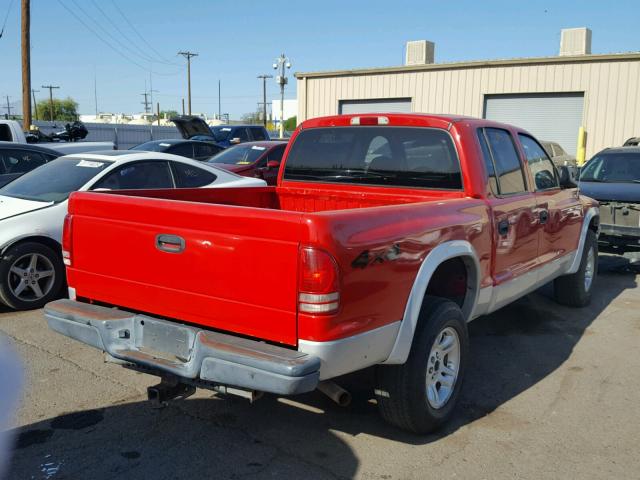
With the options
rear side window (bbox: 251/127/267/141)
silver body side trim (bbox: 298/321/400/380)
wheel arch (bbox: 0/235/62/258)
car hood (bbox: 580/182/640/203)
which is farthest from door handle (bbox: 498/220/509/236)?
rear side window (bbox: 251/127/267/141)

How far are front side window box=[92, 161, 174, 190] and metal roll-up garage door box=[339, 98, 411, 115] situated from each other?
1759cm

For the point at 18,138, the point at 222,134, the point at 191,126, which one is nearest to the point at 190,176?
the point at 18,138

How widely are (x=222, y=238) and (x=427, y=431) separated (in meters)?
1.72

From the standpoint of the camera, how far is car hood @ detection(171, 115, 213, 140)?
2073 cm

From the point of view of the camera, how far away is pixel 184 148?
14.9 meters

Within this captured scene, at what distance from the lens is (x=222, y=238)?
10.4 ft

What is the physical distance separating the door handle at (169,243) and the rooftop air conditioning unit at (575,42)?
22.0m

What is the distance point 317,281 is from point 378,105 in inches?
895

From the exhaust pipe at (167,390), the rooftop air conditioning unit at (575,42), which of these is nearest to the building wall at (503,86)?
the rooftop air conditioning unit at (575,42)

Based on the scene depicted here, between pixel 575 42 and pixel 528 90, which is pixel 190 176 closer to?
pixel 528 90

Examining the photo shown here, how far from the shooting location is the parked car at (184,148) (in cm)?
1444

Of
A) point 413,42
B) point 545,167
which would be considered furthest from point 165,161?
point 413,42

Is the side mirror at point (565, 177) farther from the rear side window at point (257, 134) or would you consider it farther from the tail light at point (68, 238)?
the rear side window at point (257, 134)

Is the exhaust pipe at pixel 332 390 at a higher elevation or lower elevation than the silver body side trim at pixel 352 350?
lower
